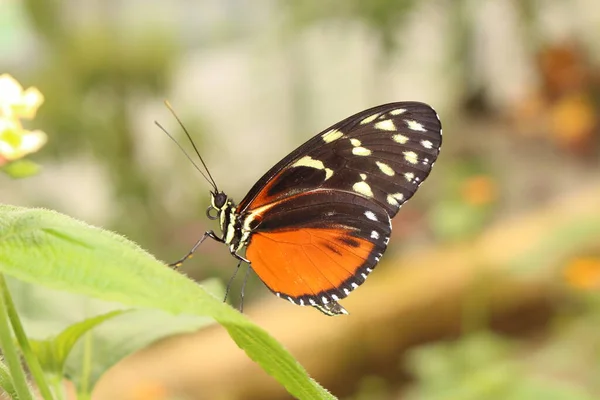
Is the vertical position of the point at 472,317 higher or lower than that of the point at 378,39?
lower

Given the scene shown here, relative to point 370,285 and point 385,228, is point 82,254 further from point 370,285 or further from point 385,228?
point 370,285

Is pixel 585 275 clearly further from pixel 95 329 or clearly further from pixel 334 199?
pixel 95 329

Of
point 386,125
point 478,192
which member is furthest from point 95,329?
point 478,192

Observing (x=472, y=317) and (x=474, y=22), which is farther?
(x=474, y=22)

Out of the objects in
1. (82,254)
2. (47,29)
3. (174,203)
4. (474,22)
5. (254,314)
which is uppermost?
(474,22)

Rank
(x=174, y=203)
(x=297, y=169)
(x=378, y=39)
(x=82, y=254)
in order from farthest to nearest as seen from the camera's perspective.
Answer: (x=378, y=39)
(x=174, y=203)
(x=297, y=169)
(x=82, y=254)

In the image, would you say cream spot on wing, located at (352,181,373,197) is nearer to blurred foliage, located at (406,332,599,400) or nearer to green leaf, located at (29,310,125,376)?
green leaf, located at (29,310,125,376)

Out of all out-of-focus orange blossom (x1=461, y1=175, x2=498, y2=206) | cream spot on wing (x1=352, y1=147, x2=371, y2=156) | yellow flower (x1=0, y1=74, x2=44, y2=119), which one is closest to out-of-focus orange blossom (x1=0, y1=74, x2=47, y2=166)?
yellow flower (x1=0, y1=74, x2=44, y2=119)

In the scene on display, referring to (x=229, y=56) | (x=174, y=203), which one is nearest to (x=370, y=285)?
(x=174, y=203)
